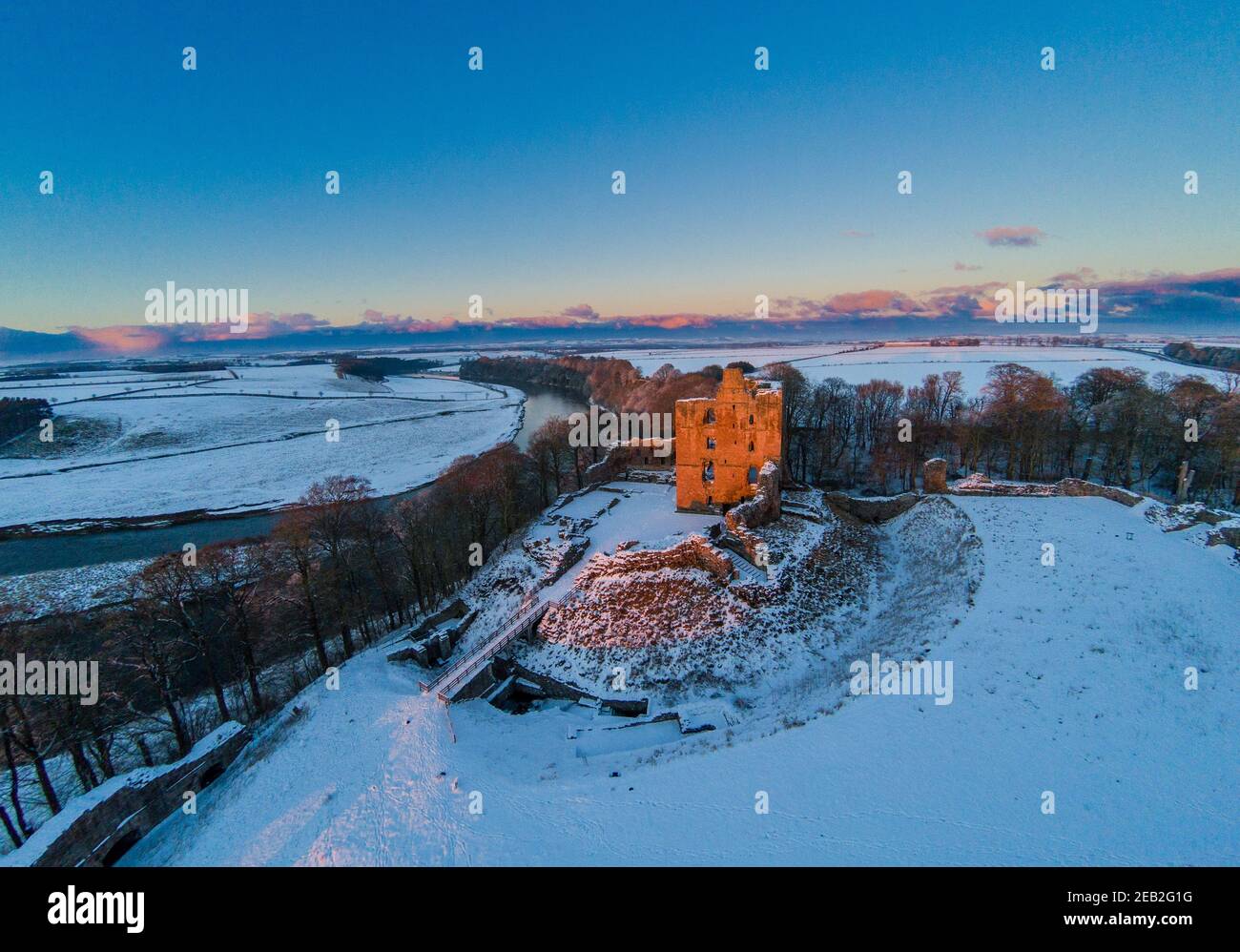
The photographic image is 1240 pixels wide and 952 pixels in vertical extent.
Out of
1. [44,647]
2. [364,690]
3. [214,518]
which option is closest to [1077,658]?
[364,690]

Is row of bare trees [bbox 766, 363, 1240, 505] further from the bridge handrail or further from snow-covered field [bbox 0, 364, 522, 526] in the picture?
snow-covered field [bbox 0, 364, 522, 526]

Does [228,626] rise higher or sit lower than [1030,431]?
lower

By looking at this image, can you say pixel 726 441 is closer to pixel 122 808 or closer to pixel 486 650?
pixel 486 650

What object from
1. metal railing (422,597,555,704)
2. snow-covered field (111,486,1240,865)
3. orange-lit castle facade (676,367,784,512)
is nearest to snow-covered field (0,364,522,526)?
metal railing (422,597,555,704)

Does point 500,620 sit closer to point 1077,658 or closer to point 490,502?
point 490,502

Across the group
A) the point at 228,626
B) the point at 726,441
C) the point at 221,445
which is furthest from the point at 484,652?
the point at 221,445
